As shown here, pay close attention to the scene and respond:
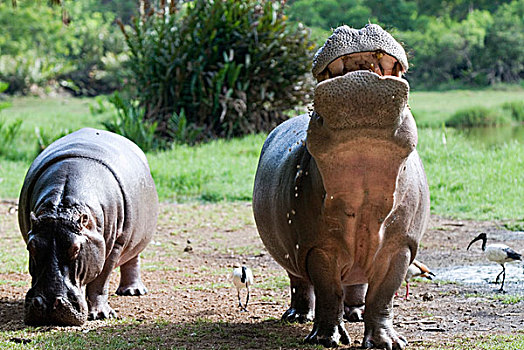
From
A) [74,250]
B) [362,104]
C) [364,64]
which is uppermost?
[364,64]

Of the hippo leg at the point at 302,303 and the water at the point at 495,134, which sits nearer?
the hippo leg at the point at 302,303

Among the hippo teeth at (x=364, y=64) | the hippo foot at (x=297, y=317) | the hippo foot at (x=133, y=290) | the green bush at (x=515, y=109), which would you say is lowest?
the green bush at (x=515, y=109)

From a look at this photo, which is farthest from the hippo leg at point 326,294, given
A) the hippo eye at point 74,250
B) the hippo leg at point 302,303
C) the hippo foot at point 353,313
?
the hippo eye at point 74,250

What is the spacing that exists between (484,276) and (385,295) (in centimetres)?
216

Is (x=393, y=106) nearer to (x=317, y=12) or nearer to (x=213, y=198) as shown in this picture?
(x=213, y=198)

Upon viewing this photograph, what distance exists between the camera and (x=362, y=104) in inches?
120

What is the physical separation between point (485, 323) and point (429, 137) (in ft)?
27.7

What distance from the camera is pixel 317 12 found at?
38656mm

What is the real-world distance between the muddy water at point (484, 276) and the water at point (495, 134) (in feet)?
33.7

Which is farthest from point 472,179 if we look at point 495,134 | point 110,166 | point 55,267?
point 495,134

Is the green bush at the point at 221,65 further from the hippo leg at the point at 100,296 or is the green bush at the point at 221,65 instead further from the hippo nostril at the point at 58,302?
the hippo nostril at the point at 58,302

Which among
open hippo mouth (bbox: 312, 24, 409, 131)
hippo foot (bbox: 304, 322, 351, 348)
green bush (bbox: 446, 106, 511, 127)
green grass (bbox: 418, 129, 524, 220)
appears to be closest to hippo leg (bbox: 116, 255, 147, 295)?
hippo foot (bbox: 304, 322, 351, 348)

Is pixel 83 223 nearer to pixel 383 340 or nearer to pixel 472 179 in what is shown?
pixel 383 340

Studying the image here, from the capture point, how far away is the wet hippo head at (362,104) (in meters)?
3.03
